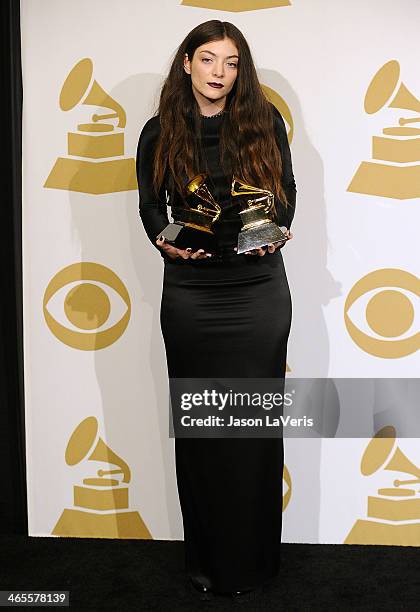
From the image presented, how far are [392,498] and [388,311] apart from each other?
2.28 ft

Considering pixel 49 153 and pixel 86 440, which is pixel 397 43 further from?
pixel 86 440

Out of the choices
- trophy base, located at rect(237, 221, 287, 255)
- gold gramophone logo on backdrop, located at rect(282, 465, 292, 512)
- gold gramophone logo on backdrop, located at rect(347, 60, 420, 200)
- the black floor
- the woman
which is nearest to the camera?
trophy base, located at rect(237, 221, 287, 255)

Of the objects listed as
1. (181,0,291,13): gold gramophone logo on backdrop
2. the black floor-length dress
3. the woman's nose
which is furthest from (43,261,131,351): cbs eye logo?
(181,0,291,13): gold gramophone logo on backdrop

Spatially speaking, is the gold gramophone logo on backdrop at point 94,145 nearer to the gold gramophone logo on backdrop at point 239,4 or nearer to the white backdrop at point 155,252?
the white backdrop at point 155,252

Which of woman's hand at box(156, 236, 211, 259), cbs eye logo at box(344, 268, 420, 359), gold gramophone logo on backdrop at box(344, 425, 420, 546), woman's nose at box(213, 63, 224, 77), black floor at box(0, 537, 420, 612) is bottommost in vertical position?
black floor at box(0, 537, 420, 612)

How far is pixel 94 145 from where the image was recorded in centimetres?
286

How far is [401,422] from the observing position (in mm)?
2873

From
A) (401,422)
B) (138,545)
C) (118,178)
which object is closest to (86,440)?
(138,545)

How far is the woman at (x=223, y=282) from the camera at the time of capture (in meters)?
2.37

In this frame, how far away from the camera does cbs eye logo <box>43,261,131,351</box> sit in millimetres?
2916

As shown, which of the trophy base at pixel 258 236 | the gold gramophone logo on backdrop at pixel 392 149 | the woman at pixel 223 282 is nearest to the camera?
the trophy base at pixel 258 236

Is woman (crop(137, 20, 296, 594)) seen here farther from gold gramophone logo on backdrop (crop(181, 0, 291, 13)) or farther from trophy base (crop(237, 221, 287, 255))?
gold gramophone logo on backdrop (crop(181, 0, 291, 13))

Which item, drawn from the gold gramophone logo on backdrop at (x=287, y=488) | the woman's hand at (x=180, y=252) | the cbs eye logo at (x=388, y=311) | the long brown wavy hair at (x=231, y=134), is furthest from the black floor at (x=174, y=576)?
the long brown wavy hair at (x=231, y=134)

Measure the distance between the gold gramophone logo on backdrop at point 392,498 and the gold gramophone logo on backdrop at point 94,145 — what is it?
131 centimetres
